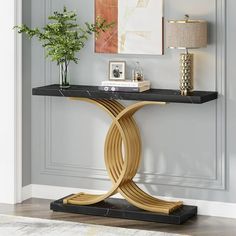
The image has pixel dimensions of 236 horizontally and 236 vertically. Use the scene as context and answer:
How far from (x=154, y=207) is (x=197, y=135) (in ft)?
1.99

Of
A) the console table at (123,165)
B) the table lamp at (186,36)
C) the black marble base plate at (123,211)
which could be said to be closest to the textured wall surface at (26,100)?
the console table at (123,165)

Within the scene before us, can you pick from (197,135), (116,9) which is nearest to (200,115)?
(197,135)

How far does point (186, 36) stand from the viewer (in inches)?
199

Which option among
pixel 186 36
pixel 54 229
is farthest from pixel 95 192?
pixel 186 36

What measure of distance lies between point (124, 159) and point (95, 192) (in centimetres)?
52

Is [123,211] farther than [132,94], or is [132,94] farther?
[123,211]

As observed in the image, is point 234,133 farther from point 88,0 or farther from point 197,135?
point 88,0

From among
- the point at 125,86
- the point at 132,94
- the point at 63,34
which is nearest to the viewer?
the point at 132,94

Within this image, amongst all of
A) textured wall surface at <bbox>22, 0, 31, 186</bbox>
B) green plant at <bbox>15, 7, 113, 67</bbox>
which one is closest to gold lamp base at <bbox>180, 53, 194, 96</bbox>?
green plant at <bbox>15, 7, 113, 67</bbox>

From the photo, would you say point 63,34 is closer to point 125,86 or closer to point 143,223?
point 125,86

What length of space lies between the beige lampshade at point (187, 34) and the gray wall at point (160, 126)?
0.66 ft

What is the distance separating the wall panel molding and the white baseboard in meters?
0.11

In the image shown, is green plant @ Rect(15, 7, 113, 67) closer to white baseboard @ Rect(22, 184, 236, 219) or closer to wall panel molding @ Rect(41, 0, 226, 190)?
wall panel molding @ Rect(41, 0, 226, 190)

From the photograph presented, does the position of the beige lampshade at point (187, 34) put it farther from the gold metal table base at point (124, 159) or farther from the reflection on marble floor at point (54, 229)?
the reflection on marble floor at point (54, 229)
